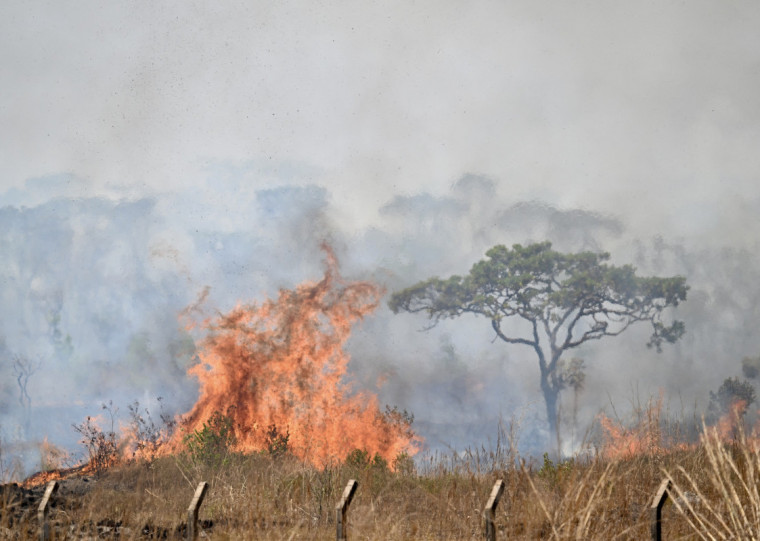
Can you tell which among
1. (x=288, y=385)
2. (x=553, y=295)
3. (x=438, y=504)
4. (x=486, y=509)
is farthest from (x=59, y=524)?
(x=553, y=295)

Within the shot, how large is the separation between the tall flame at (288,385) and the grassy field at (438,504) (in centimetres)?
419

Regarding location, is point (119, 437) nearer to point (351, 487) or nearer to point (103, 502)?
point (103, 502)

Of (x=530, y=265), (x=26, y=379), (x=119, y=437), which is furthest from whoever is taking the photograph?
(x=26, y=379)

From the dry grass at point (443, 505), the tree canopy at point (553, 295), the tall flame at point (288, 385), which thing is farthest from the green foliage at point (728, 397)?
the dry grass at point (443, 505)

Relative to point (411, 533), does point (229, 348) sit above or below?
above

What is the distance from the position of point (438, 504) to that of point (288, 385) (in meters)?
12.3

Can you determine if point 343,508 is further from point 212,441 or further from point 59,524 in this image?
point 212,441

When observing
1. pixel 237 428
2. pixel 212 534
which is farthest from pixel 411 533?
pixel 237 428

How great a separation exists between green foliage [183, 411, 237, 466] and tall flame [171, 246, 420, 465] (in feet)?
1.19

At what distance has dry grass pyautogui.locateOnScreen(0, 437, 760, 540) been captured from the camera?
7574 mm

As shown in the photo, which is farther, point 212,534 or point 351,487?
point 212,534

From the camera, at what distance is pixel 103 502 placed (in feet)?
42.1

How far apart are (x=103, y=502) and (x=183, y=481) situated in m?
3.71

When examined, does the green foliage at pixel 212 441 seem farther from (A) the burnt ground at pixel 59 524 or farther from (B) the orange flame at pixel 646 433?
(B) the orange flame at pixel 646 433
